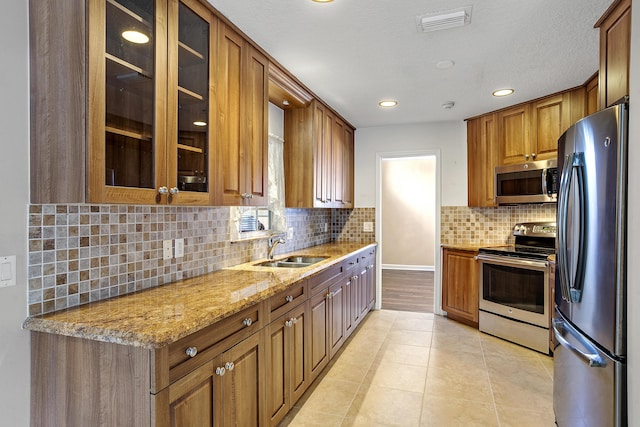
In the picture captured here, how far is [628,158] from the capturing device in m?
Answer: 1.49

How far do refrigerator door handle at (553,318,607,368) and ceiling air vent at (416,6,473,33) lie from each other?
1707 millimetres

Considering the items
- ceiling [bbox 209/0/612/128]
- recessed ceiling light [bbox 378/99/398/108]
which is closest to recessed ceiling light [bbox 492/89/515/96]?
ceiling [bbox 209/0/612/128]

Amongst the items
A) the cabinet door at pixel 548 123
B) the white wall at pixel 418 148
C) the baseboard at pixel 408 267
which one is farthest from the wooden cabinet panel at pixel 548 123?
the baseboard at pixel 408 267

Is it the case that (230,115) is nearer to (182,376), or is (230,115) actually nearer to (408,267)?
(182,376)

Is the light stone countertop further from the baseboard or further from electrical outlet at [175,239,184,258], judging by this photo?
the baseboard

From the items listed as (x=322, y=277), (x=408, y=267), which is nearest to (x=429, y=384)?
(x=322, y=277)

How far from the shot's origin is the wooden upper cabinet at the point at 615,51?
1.76 meters

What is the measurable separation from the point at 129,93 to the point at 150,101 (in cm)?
9

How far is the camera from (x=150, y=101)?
5.01ft

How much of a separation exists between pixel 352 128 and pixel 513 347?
9.86 feet

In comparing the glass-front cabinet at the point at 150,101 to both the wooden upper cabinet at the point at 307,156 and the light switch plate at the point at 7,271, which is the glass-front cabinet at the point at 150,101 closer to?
the light switch plate at the point at 7,271

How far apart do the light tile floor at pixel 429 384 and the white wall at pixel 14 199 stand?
1421 millimetres

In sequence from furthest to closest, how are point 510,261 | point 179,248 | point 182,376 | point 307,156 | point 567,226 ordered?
point 510,261 < point 307,156 < point 179,248 < point 567,226 < point 182,376

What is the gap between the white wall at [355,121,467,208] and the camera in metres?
4.43
